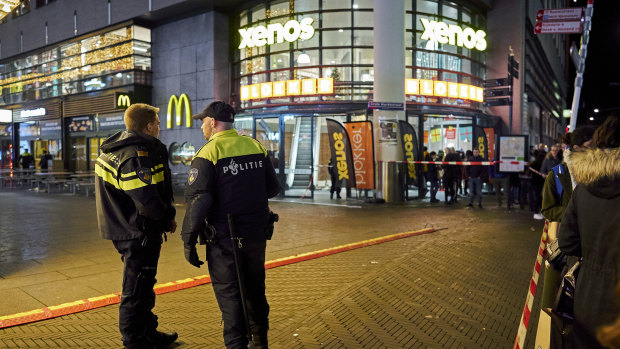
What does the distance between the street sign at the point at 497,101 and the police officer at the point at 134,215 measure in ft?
66.1

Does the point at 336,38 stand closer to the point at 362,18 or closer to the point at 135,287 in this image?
→ the point at 362,18

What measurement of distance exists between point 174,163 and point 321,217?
11.6 metres

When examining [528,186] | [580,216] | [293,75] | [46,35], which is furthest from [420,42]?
[46,35]

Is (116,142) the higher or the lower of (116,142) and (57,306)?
the higher

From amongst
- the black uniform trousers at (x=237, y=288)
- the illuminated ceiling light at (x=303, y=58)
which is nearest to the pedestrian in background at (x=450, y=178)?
the illuminated ceiling light at (x=303, y=58)

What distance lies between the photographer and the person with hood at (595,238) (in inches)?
84.4

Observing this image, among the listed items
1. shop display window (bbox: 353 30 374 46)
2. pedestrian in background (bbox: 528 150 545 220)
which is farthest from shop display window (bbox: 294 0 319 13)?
pedestrian in background (bbox: 528 150 545 220)

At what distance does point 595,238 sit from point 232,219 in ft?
7.15

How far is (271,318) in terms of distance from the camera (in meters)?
4.57

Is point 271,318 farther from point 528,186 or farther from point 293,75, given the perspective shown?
point 293,75

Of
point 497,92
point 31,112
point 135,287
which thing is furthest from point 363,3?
point 31,112

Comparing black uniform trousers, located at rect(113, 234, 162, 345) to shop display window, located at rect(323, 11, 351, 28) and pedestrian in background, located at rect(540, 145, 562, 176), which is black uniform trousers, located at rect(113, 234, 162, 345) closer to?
pedestrian in background, located at rect(540, 145, 562, 176)

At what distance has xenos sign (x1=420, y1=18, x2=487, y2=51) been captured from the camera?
1856cm

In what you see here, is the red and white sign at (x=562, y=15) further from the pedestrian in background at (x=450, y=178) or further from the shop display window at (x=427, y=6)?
the shop display window at (x=427, y=6)
